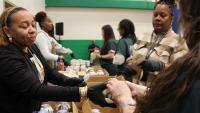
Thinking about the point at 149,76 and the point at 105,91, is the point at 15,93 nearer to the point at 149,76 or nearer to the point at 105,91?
the point at 105,91

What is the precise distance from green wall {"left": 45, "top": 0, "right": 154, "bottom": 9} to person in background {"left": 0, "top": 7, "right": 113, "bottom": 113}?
607cm

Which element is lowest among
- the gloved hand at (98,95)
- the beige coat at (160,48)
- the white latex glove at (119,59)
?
the white latex glove at (119,59)

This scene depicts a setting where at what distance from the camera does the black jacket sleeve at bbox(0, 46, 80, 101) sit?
59.6 inches

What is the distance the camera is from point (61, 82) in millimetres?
2008

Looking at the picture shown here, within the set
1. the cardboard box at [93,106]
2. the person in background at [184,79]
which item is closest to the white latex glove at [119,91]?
the person in background at [184,79]

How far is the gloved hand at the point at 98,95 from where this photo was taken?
1465 mm

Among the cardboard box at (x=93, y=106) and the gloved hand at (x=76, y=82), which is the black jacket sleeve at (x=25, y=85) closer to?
the cardboard box at (x=93, y=106)

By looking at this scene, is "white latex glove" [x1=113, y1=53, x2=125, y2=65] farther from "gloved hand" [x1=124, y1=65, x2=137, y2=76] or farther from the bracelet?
the bracelet

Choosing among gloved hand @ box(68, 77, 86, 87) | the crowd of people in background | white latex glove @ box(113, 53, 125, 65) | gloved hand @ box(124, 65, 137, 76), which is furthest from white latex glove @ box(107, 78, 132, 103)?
white latex glove @ box(113, 53, 125, 65)

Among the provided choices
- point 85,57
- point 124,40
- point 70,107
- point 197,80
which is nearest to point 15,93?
point 70,107

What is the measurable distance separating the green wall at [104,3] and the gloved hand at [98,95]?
6361 mm

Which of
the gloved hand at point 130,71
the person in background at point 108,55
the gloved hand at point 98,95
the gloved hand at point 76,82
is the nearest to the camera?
the gloved hand at point 98,95

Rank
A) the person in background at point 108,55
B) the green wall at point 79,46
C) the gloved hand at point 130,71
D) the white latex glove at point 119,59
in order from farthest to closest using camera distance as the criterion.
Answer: the green wall at point 79,46 → the person in background at point 108,55 → the white latex glove at point 119,59 → the gloved hand at point 130,71

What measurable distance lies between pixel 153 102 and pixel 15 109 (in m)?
0.99
